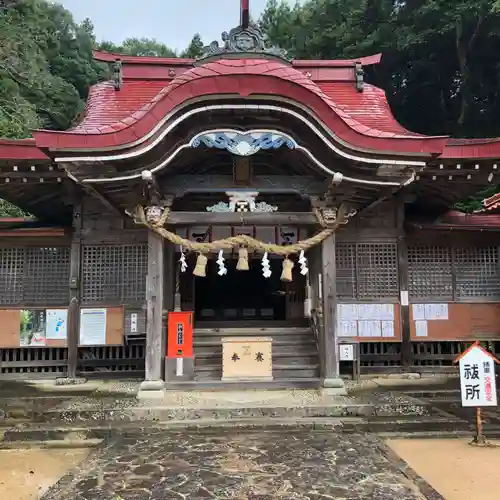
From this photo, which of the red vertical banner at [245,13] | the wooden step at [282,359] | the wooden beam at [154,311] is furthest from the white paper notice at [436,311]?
→ the red vertical banner at [245,13]

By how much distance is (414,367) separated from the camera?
33.0 ft

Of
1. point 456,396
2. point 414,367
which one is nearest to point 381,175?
point 456,396

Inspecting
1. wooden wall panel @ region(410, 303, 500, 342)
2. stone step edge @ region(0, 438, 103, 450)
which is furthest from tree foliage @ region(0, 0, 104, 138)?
wooden wall panel @ region(410, 303, 500, 342)

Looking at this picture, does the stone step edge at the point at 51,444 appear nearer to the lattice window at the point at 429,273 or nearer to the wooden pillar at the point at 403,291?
the wooden pillar at the point at 403,291

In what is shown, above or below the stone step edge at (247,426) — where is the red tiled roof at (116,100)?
above

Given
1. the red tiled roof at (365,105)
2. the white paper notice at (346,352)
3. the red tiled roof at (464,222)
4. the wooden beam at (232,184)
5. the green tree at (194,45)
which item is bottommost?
the white paper notice at (346,352)

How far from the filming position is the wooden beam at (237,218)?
26.9 feet

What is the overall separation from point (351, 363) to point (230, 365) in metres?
2.74

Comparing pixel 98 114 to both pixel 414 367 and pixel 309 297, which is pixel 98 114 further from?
pixel 414 367

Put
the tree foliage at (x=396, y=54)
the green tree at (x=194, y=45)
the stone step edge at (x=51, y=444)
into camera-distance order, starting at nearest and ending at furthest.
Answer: the stone step edge at (x=51, y=444) < the tree foliage at (x=396, y=54) < the green tree at (x=194, y=45)

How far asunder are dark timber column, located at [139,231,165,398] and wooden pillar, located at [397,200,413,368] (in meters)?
4.96

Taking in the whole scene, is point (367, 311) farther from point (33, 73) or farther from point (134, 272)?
point (33, 73)

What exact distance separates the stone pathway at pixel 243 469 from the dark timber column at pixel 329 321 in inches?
58.6

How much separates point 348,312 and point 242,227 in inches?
110
